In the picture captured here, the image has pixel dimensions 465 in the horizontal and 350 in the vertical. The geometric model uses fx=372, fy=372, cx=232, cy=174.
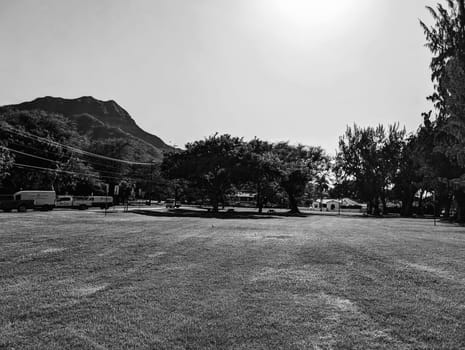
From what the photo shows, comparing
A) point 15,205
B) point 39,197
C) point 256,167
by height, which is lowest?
point 15,205

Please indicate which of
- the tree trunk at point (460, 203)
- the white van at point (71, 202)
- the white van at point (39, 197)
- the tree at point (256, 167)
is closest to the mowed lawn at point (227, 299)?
the tree trunk at point (460, 203)

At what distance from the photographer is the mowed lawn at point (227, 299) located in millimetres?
4730

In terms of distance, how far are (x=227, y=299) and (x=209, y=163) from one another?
39.3 metres

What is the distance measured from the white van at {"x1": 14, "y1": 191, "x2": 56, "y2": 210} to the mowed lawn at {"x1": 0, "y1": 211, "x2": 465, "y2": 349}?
40.4 meters

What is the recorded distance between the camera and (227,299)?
20.7ft

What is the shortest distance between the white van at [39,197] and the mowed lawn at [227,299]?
40427 millimetres

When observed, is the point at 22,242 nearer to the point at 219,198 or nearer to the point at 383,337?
the point at 383,337

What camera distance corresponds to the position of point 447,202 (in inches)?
2063

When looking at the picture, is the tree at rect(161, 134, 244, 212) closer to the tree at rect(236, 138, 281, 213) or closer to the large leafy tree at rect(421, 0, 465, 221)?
the tree at rect(236, 138, 281, 213)

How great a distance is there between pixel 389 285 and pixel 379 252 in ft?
14.0

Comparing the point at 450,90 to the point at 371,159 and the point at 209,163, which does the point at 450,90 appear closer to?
the point at 209,163

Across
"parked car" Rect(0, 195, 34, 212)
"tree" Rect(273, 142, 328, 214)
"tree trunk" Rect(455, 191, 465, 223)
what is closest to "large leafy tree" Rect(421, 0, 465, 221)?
"tree trunk" Rect(455, 191, 465, 223)

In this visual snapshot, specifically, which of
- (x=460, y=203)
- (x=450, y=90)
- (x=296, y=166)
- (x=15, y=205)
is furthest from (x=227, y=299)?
(x=296, y=166)

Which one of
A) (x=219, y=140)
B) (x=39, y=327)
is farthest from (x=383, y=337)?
(x=219, y=140)
